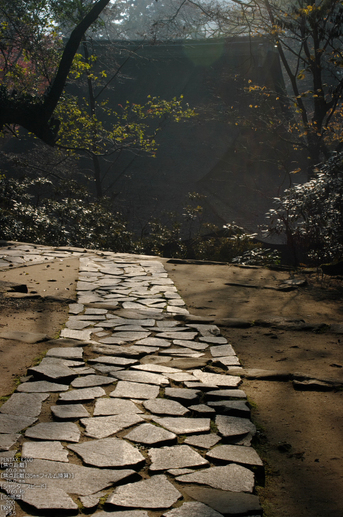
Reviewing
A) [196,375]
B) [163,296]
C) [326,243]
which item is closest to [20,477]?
[196,375]

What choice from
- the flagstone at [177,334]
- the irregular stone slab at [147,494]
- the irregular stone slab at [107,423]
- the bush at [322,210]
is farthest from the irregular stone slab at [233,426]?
the bush at [322,210]

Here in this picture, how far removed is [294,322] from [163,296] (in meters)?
1.78

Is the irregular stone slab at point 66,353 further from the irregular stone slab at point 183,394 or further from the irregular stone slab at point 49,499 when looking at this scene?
the irregular stone slab at point 49,499

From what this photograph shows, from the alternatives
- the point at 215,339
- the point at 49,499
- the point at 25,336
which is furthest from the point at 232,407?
the point at 25,336

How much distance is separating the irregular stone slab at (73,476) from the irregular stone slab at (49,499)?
0.6 inches

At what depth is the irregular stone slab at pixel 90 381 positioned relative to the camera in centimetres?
305

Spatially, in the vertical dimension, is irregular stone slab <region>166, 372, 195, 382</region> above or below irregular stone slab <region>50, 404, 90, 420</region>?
below

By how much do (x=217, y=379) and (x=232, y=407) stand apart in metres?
0.50

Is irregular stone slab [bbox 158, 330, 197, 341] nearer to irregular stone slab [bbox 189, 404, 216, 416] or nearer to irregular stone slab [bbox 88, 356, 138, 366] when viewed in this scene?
irregular stone slab [bbox 88, 356, 138, 366]

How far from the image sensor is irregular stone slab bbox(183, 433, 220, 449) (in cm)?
233

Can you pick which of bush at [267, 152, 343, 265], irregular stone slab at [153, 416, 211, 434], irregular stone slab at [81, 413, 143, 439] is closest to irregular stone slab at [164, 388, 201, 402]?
irregular stone slab at [153, 416, 211, 434]

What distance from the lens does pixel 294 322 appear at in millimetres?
4918

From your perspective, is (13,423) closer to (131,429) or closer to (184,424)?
(131,429)

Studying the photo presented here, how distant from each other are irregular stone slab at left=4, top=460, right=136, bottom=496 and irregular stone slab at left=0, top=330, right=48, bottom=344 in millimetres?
1917
